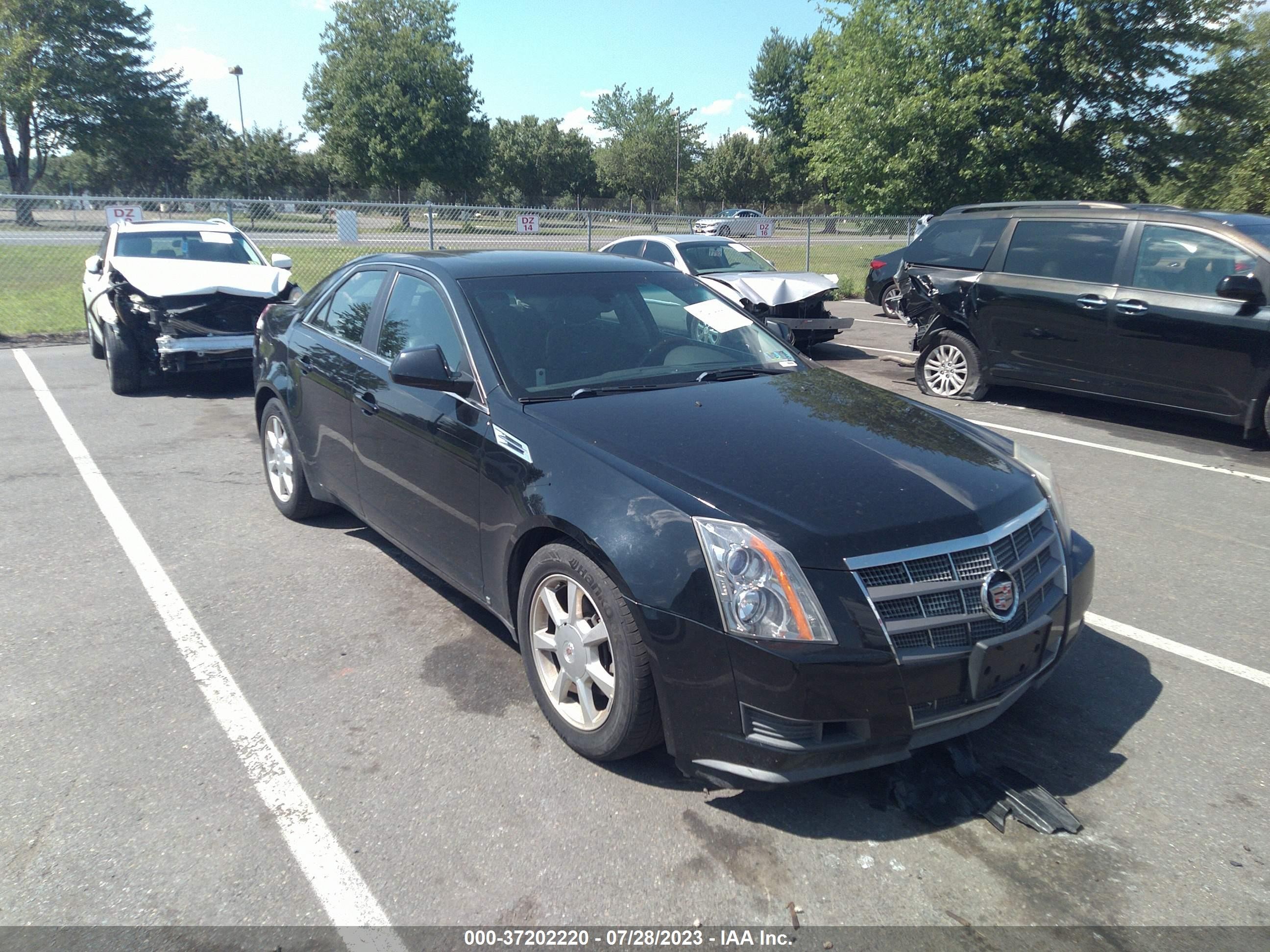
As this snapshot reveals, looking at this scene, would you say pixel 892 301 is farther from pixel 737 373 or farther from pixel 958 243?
pixel 737 373

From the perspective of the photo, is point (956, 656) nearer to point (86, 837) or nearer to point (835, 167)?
point (86, 837)

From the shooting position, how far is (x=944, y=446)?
3580mm

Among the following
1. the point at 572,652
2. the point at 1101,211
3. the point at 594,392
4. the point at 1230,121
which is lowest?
the point at 572,652

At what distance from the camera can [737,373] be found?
14.0 ft

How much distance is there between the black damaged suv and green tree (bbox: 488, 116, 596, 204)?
2381 inches

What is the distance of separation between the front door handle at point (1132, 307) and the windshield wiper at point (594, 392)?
5.78 m

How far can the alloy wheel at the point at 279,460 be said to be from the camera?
564cm

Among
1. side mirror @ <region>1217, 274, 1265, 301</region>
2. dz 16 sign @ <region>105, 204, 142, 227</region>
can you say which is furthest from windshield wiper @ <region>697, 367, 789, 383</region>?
dz 16 sign @ <region>105, 204, 142, 227</region>

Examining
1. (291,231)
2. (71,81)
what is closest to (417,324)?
(291,231)

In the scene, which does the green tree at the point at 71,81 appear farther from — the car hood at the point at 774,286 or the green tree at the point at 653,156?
the car hood at the point at 774,286

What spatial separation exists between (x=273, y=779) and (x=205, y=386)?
8332mm

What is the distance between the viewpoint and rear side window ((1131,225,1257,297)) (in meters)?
7.65

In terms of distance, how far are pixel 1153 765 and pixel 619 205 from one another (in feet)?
172

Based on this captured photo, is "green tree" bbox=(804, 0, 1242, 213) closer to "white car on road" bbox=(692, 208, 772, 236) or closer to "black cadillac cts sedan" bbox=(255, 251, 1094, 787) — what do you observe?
"white car on road" bbox=(692, 208, 772, 236)
